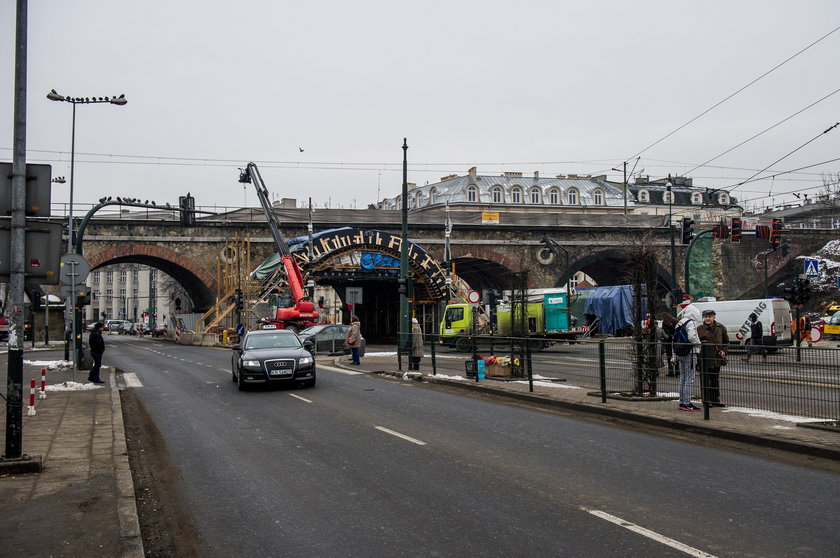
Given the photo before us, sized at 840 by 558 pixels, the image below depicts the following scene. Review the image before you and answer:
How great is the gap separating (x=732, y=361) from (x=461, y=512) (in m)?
6.66

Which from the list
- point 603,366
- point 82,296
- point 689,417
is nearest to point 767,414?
Result: point 689,417

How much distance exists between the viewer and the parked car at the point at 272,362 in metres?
16.9

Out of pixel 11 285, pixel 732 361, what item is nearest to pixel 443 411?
pixel 732 361

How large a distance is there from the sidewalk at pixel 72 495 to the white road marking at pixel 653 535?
3605mm

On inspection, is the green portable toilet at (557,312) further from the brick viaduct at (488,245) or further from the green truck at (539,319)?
the brick viaduct at (488,245)

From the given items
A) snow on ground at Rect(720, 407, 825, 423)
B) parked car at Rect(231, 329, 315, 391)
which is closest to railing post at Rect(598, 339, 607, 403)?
snow on ground at Rect(720, 407, 825, 423)

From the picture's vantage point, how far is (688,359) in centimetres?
1204

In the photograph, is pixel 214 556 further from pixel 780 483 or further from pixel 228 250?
pixel 228 250

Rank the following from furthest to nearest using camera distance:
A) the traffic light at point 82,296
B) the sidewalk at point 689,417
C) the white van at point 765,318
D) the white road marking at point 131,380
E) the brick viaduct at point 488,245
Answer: the brick viaduct at point 488,245 → the white van at point 765,318 → the traffic light at point 82,296 → the white road marking at point 131,380 → the sidewalk at point 689,417

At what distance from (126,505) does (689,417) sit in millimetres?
8193

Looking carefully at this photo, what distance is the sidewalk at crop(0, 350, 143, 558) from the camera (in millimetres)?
5617

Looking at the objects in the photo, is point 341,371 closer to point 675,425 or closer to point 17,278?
point 675,425

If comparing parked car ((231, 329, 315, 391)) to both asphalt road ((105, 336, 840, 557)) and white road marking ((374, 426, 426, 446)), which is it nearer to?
asphalt road ((105, 336, 840, 557))

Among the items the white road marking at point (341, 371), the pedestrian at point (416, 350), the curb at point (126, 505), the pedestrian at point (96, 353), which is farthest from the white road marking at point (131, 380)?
the curb at point (126, 505)
